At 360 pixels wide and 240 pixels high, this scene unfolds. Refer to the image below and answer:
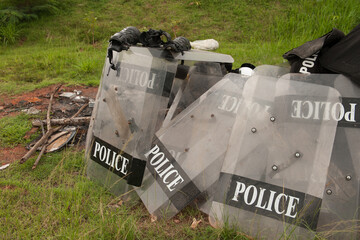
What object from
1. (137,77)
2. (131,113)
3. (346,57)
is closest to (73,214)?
(131,113)

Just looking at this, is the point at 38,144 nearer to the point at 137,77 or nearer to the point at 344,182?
the point at 137,77

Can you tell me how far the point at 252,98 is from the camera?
2467mm

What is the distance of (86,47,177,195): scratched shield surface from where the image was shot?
2674 millimetres

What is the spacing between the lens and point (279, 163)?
225 cm

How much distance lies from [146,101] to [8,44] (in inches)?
261

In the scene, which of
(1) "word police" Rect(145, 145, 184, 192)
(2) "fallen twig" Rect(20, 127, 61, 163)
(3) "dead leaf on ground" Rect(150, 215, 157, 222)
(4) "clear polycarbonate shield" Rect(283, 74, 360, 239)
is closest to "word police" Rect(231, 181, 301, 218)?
(4) "clear polycarbonate shield" Rect(283, 74, 360, 239)

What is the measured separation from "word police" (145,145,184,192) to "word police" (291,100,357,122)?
98 centimetres

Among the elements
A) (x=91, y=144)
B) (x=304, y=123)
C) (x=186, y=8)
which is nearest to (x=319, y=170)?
(x=304, y=123)

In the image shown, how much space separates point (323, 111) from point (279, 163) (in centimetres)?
47

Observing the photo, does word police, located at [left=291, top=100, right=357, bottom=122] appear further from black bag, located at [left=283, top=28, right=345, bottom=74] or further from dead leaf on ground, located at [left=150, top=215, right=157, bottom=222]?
dead leaf on ground, located at [left=150, top=215, right=157, bottom=222]

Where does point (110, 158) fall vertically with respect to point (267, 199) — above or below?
below

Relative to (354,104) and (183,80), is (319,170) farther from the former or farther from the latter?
(183,80)

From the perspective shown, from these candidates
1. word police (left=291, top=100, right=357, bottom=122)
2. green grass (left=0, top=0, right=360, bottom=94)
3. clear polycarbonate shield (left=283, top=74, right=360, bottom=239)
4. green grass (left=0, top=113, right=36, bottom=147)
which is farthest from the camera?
green grass (left=0, top=0, right=360, bottom=94)

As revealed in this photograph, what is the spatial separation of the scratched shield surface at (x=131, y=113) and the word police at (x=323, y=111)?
1.02 m
